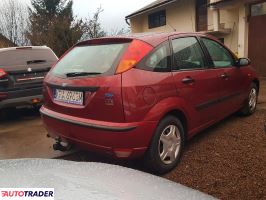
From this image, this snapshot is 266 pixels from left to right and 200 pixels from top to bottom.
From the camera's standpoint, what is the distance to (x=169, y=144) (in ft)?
12.5

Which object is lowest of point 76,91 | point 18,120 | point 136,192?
point 18,120

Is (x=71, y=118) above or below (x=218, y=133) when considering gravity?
above

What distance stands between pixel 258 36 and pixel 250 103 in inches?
265

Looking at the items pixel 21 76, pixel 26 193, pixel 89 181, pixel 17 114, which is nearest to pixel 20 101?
pixel 21 76

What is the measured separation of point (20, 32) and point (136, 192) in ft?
84.2

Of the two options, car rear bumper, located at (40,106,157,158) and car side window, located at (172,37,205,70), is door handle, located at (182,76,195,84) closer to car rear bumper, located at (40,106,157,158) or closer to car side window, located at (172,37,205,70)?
car side window, located at (172,37,205,70)

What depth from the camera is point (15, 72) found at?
20.5 ft

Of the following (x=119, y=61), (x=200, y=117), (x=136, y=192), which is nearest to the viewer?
(x=136, y=192)

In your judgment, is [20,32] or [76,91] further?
[20,32]

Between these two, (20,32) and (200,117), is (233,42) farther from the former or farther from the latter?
(20,32)

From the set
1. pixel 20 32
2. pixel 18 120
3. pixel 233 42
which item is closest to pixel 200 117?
pixel 18 120

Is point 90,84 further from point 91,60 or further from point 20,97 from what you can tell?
point 20,97

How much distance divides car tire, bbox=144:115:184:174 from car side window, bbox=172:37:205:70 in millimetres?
679

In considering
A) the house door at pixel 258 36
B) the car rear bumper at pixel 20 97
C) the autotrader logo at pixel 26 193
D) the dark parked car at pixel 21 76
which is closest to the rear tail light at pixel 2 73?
the dark parked car at pixel 21 76
